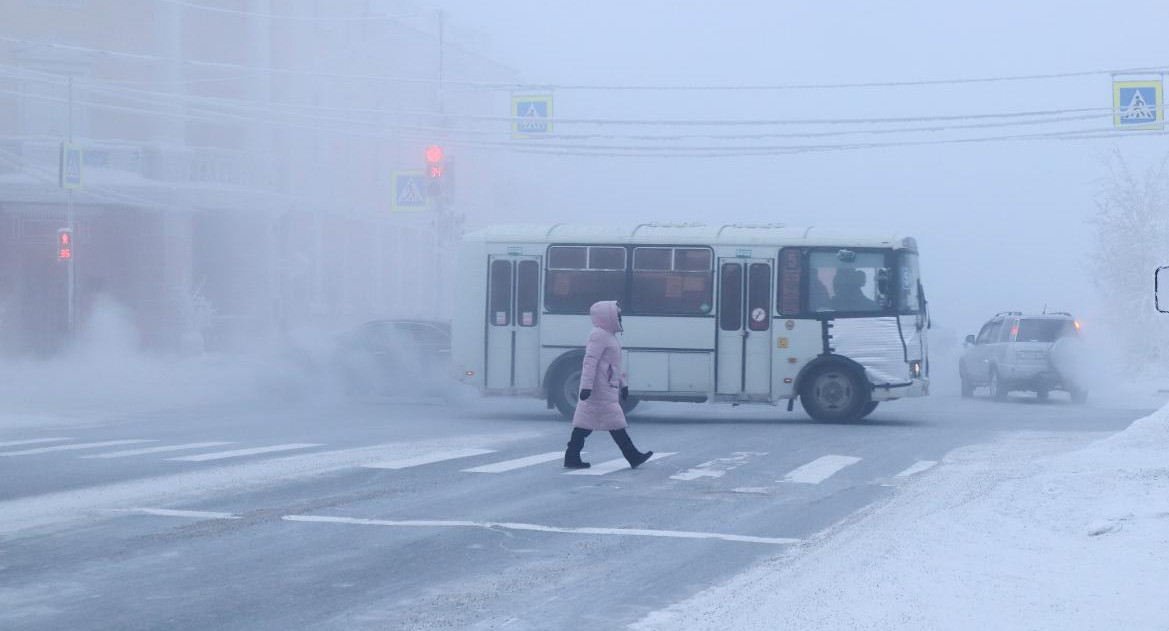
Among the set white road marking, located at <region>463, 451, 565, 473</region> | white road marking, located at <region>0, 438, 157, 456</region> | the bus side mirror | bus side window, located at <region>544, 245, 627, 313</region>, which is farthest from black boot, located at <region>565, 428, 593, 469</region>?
bus side window, located at <region>544, 245, 627, 313</region>

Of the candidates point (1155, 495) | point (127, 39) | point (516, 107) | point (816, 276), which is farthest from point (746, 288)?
point (127, 39)

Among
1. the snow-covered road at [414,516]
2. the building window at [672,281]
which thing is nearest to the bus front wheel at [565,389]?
the snow-covered road at [414,516]

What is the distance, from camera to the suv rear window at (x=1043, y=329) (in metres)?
30.0

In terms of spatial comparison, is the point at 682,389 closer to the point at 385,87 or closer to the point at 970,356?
the point at 970,356

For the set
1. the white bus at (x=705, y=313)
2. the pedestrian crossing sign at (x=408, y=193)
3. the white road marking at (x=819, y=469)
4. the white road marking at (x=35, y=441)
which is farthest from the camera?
the pedestrian crossing sign at (x=408, y=193)

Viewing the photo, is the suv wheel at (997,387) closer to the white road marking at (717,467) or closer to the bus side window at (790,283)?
the bus side window at (790,283)

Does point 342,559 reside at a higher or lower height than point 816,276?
lower

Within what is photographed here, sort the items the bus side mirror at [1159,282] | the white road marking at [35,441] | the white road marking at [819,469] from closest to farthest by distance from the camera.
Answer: the bus side mirror at [1159,282] → the white road marking at [819,469] → the white road marking at [35,441]

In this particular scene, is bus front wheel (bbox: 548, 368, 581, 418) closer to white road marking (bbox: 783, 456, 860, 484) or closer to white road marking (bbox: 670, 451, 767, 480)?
white road marking (bbox: 670, 451, 767, 480)

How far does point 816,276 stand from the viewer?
72.6 ft

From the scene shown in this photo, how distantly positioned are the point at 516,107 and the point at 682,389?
1107 cm

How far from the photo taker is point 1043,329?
30.1m

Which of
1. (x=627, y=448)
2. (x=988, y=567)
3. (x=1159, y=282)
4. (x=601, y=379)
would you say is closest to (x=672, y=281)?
(x=627, y=448)

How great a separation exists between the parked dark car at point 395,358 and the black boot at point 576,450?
13.3 m
